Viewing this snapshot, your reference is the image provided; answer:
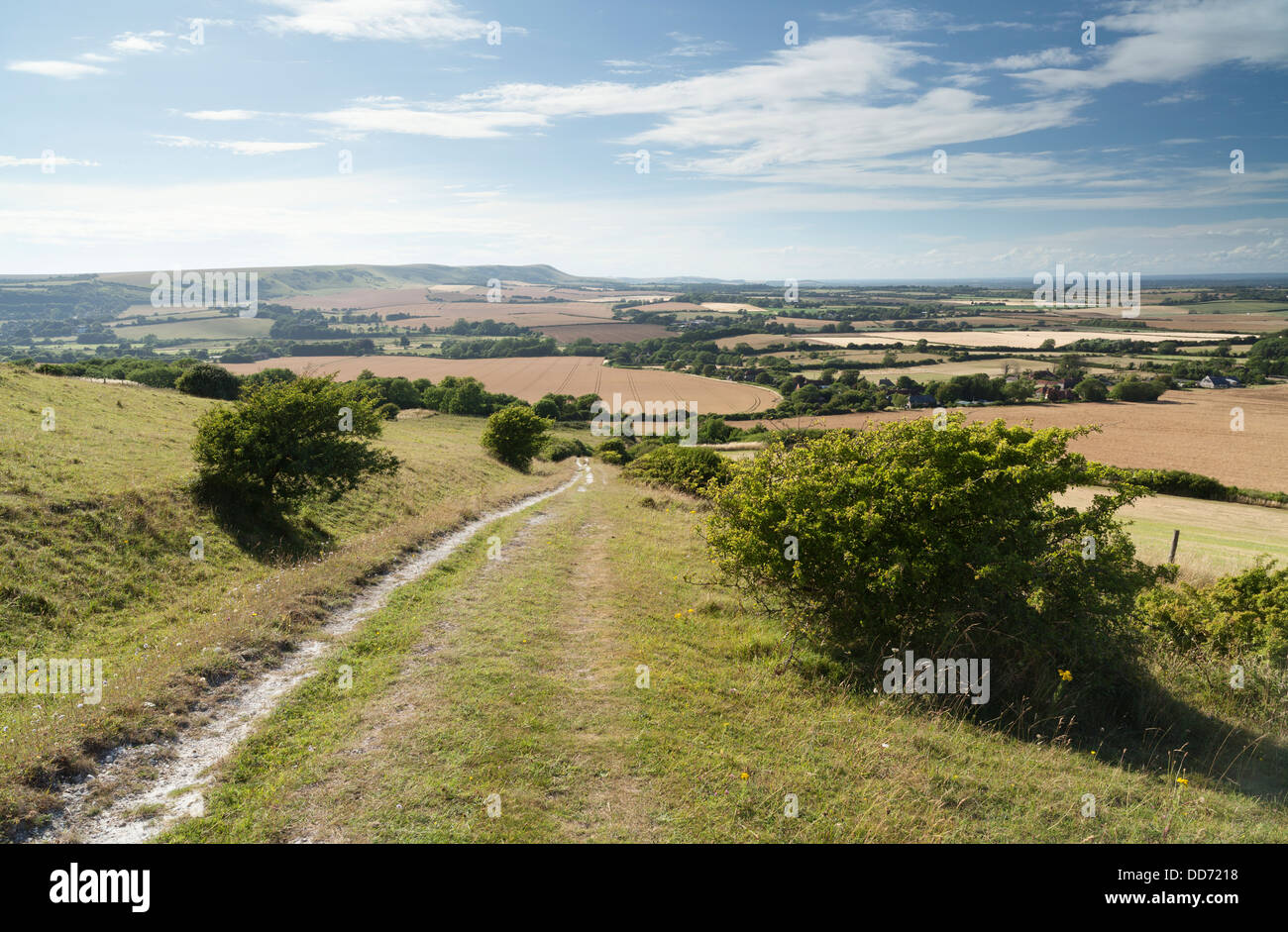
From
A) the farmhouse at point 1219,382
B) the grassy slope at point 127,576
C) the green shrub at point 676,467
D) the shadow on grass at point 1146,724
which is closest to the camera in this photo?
the grassy slope at point 127,576

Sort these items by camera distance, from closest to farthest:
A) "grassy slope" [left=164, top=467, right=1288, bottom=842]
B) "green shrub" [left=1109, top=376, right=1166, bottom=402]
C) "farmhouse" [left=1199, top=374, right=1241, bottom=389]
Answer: "grassy slope" [left=164, top=467, right=1288, bottom=842] → "green shrub" [left=1109, top=376, right=1166, bottom=402] → "farmhouse" [left=1199, top=374, right=1241, bottom=389]

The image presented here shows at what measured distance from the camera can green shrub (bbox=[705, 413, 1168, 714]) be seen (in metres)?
9.80

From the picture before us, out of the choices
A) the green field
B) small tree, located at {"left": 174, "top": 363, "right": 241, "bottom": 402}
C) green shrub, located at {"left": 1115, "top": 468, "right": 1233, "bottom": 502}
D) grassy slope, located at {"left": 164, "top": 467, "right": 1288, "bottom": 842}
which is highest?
small tree, located at {"left": 174, "top": 363, "right": 241, "bottom": 402}

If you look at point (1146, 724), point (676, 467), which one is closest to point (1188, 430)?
point (676, 467)

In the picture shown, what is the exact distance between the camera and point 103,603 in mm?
13227

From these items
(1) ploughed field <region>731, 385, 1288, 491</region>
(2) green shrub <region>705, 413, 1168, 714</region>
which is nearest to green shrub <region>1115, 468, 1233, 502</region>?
(1) ploughed field <region>731, 385, 1288, 491</region>

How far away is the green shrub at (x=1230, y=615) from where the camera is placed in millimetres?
11336

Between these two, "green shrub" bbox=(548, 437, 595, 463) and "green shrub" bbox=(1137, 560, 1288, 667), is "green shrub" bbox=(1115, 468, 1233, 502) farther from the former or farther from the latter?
"green shrub" bbox=(548, 437, 595, 463)

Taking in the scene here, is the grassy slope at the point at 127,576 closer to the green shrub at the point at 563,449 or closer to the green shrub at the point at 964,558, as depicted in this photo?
the green shrub at the point at 964,558

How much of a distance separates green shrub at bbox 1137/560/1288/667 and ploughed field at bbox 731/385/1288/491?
74.3ft

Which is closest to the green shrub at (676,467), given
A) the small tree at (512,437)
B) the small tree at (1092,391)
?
the small tree at (512,437)

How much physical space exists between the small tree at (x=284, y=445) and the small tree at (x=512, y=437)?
81.0 ft

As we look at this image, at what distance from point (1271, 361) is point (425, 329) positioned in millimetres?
183629
